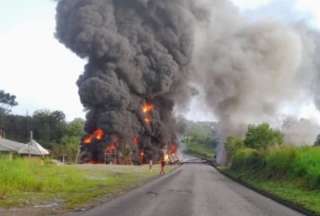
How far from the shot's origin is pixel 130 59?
66.8 m

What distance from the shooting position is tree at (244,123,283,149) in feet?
209

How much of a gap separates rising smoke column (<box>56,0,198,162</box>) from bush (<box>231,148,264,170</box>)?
13403mm

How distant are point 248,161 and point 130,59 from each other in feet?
72.6

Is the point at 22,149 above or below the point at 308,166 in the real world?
above

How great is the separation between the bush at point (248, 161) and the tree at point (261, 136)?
5.23 m

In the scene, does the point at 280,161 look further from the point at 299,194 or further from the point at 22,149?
the point at 22,149

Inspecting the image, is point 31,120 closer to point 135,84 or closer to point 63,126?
point 63,126

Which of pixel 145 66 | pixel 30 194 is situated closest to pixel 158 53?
pixel 145 66

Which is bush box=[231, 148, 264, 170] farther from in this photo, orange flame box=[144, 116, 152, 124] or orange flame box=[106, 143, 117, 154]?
orange flame box=[144, 116, 152, 124]

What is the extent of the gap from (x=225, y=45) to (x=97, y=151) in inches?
1157

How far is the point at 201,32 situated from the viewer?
83.5 meters

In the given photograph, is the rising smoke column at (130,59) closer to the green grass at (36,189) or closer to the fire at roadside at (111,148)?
the fire at roadside at (111,148)

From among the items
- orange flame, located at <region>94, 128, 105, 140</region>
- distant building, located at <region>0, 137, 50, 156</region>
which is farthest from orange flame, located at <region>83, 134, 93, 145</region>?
distant building, located at <region>0, 137, 50, 156</region>

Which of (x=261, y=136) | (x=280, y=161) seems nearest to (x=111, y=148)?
(x=261, y=136)
